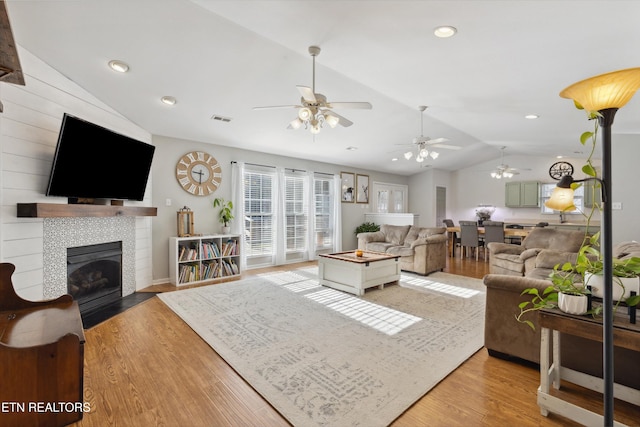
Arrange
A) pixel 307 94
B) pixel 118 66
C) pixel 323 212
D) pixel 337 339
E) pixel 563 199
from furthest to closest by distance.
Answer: pixel 323 212, pixel 118 66, pixel 337 339, pixel 307 94, pixel 563 199

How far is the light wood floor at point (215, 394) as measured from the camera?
1.82 meters

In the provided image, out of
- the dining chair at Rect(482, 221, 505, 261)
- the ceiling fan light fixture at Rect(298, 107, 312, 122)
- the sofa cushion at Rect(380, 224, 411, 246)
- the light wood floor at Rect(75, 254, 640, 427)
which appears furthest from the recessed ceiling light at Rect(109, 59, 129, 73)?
the dining chair at Rect(482, 221, 505, 261)

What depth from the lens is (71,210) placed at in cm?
314

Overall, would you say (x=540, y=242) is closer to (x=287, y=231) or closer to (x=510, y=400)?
(x=510, y=400)

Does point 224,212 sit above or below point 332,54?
below

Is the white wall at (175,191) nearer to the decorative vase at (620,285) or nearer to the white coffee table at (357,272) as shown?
the white coffee table at (357,272)

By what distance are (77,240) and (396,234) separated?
18.6 ft

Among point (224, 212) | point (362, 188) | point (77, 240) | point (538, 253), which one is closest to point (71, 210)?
point (77, 240)

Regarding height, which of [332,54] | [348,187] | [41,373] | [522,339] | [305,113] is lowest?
[522,339]

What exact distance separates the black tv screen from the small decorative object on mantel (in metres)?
0.90

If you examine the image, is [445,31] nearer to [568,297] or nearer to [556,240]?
[568,297]

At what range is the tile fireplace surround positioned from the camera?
10.4ft

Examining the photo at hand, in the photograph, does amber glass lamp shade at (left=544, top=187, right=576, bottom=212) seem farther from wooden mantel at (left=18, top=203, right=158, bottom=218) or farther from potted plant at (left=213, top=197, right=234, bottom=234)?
potted plant at (left=213, top=197, right=234, bottom=234)

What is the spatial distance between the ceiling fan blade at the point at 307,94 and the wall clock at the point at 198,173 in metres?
3.38
